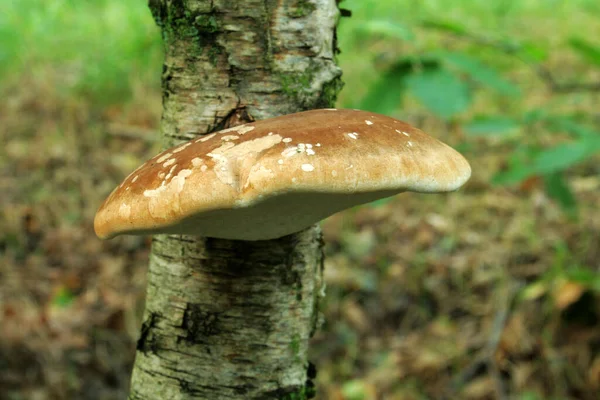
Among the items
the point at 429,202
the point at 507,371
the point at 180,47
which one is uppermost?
the point at 180,47

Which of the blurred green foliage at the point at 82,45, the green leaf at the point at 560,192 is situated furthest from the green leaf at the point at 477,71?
the blurred green foliage at the point at 82,45

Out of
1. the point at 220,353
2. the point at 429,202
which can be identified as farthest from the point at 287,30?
the point at 429,202

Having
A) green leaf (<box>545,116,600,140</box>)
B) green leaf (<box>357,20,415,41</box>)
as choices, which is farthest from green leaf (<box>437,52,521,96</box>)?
green leaf (<box>545,116,600,140</box>)

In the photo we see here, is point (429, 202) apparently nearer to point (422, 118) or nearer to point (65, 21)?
point (422, 118)

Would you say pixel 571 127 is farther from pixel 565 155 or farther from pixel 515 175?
pixel 515 175

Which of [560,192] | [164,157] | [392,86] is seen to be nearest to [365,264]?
[560,192]

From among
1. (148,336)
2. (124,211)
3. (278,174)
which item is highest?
(278,174)

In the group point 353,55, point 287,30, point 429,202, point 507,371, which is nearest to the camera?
point 287,30
